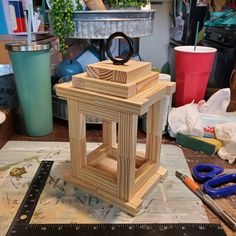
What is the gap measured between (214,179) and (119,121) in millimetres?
243

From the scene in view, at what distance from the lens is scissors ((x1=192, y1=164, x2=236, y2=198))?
1.52 feet

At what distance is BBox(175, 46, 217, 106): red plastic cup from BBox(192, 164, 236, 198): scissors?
286 millimetres

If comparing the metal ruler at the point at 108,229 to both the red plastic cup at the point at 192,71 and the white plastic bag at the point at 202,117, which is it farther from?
the red plastic cup at the point at 192,71

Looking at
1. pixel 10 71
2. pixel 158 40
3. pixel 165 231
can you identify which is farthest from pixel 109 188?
pixel 158 40

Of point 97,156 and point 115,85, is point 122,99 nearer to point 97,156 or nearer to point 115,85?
point 115,85

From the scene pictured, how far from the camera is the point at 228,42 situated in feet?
2.49

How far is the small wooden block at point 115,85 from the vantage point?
37 centimetres

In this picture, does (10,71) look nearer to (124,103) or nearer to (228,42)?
(124,103)

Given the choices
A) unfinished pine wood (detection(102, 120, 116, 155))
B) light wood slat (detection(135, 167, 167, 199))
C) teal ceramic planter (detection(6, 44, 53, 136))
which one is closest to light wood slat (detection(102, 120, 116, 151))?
unfinished pine wood (detection(102, 120, 116, 155))

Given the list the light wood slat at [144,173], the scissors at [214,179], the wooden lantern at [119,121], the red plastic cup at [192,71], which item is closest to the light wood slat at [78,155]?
the wooden lantern at [119,121]

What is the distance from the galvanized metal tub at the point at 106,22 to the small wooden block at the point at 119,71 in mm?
237

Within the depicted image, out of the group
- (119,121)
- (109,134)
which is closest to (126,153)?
(119,121)

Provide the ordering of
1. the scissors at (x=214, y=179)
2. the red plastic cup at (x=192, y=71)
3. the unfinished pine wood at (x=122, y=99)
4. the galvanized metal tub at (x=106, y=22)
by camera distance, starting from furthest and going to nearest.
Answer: the red plastic cup at (x=192, y=71)
the galvanized metal tub at (x=106, y=22)
the scissors at (x=214, y=179)
the unfinished pine wood at (x=122, y=99)

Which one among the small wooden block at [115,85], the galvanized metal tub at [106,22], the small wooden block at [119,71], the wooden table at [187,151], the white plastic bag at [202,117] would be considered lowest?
the wooden table at [187,151]
